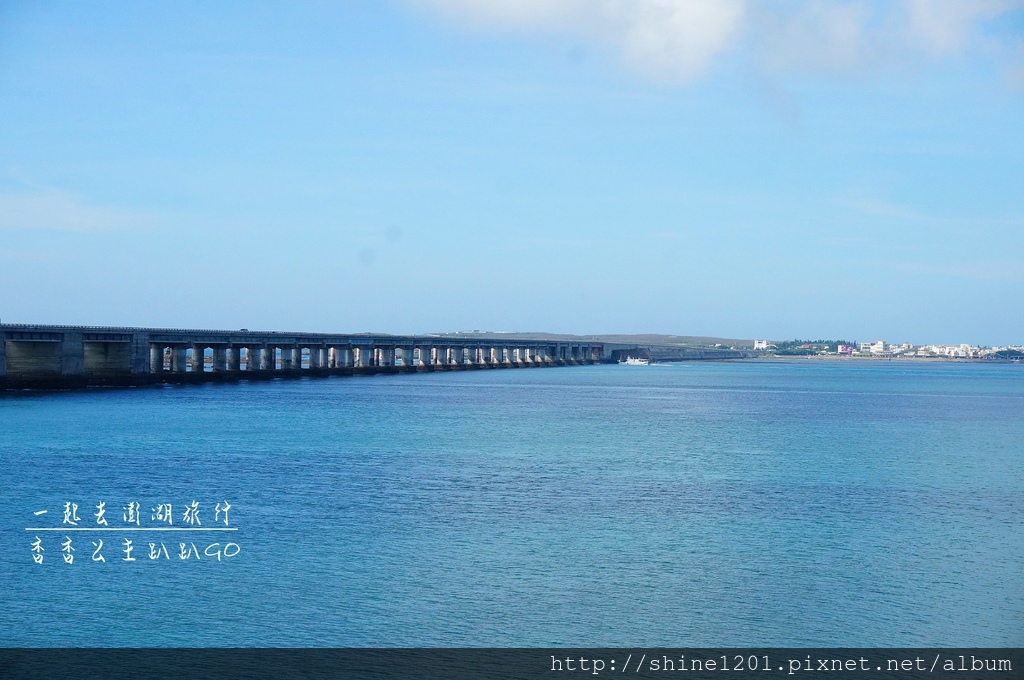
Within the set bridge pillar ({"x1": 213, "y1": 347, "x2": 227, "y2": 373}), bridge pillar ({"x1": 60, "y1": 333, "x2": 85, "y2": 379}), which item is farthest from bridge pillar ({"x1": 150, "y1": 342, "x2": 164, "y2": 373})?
bridge pillar ({"x1": 213, "y1": 347, "x2": 227, "y2": 373})

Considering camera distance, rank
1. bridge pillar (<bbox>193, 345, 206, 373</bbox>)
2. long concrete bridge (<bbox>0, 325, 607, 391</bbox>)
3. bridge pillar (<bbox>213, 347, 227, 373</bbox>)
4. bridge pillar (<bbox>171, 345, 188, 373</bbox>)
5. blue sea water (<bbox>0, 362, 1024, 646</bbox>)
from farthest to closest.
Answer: bridge pillar (<bbox>213, 347, 227, 373</bbox>) → bridge pillar (<bbox>171, 345, 188, 373</bbox>) → bridge pillar (<bbox>193, 345, 206, 373</bbox>) → long concrete bridge (<bbox>0, 325, 607, 391</bbox>) → blue sea water (<bbox>0, 362, 1024, 646</bbox>)

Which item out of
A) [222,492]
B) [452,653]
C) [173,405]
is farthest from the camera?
[173,405]

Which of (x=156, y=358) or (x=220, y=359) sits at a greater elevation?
(x=156, y=358)

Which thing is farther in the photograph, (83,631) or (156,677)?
(83,631)

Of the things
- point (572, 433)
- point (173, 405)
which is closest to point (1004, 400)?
point (572, 433)

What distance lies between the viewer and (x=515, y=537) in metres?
29.2

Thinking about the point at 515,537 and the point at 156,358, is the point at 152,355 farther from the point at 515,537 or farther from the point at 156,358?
the point at 515,537

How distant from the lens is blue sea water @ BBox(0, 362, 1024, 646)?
827 inches

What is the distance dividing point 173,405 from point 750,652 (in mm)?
70038

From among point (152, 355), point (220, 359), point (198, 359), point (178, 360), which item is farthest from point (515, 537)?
point (178, 360)

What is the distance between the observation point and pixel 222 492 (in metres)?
36.3

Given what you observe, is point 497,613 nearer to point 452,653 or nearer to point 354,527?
point 452,653

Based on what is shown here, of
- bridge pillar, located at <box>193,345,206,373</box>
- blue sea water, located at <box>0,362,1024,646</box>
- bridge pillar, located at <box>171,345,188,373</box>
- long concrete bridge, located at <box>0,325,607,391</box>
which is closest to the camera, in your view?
blue sea water, located at <box>0,362,1024,646</box>

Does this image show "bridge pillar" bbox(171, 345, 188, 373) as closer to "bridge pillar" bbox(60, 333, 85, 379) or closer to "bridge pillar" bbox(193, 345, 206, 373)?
"bridge pillar" bbox(193, 345, 206, 373)
